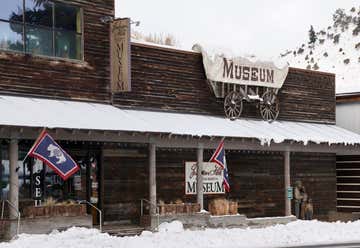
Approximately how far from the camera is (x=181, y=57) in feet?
85.4

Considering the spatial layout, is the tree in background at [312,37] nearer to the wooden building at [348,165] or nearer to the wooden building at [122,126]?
the wooden building at [348,165]

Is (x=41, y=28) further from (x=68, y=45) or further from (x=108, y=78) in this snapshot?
(x=108, y=78)

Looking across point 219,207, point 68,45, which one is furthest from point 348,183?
point 68,45

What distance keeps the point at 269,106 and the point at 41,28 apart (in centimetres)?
1054

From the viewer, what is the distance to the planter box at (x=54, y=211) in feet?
63.4

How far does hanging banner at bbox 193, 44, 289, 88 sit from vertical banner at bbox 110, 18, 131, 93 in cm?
438

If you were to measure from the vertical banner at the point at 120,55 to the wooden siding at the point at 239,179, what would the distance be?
7.11ft

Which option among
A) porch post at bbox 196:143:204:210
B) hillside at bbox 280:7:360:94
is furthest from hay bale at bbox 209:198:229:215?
hillside at bbox 280:7:360:94

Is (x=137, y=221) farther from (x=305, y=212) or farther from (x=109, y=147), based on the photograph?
(x=305, y=212)

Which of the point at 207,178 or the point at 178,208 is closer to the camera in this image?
the point at 178,208

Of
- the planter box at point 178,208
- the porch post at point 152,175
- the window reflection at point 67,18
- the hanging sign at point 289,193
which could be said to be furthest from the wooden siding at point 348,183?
the window reflection at point 67,18

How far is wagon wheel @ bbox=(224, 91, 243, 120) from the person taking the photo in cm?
2730

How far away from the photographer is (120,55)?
75.2ft

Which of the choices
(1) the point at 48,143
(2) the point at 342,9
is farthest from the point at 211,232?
(2) the point at 342,9
